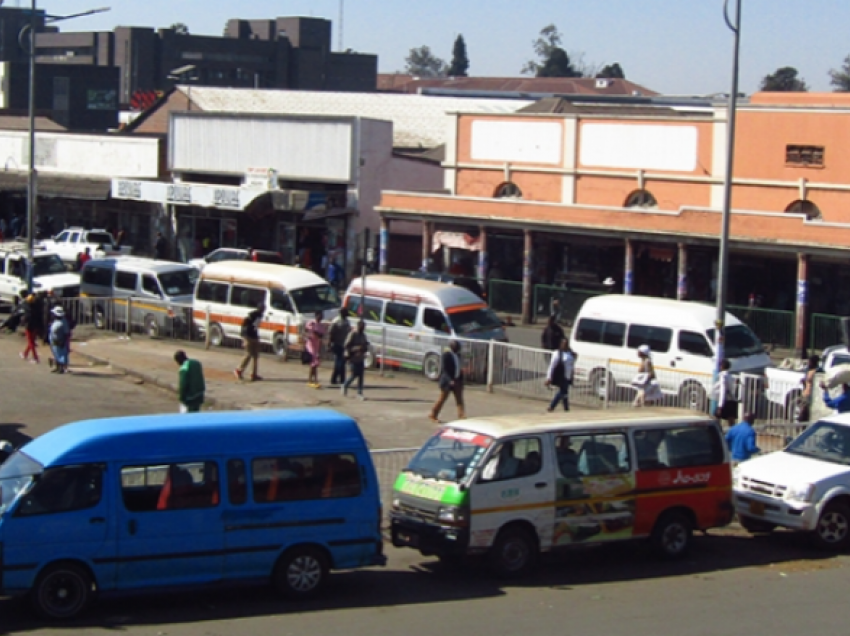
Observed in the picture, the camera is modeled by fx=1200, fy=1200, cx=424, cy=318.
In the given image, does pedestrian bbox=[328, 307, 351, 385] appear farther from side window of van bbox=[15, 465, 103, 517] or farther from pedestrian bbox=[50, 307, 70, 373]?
side window of van bbox=[15, 465, 103, 517]

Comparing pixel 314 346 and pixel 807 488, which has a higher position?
pixel 314 346

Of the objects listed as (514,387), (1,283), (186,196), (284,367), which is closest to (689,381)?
(514,387)

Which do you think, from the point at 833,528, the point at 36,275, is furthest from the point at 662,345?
the point at 36,275

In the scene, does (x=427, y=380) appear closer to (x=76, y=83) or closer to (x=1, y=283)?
(x=1, y=283)

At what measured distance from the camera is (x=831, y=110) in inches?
1352

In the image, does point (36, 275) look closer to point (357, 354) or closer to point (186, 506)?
point (357, 354)

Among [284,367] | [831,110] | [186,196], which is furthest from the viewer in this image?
[186,196]

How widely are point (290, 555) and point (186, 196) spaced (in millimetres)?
37875

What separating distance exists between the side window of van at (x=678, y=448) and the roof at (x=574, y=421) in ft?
0.35

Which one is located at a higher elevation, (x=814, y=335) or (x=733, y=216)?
(x=733, y=216)

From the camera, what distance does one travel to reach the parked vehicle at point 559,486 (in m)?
12.5

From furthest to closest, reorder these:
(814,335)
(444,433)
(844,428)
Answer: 1. (814,335)
2. (844,428)
3. (444,433)

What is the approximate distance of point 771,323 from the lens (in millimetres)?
32469

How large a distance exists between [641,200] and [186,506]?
3034cm
